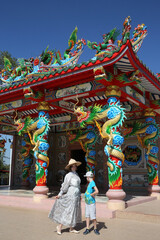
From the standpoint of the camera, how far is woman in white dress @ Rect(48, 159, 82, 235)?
4188 millimetres

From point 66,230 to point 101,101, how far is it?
5.27 meters

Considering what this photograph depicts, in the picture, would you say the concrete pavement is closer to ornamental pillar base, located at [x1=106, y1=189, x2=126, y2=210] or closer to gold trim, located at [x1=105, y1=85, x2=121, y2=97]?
ornamental pillar base, located at [x1=106, y1=189, x2=126, y2=210]

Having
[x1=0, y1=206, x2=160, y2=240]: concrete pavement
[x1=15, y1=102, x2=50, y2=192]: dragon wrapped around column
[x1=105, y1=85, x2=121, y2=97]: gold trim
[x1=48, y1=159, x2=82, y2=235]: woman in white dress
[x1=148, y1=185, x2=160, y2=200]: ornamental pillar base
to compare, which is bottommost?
[x1=0, y1=206, x2=160, y2=240]: concrete pavement

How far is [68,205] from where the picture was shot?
424 cm

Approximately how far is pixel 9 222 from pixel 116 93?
418cm

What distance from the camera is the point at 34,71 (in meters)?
7.88

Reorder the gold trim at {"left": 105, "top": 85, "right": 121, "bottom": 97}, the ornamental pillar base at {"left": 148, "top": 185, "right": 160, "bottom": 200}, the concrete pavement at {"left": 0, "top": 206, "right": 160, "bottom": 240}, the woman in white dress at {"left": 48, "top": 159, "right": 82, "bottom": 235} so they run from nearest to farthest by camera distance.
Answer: the concrete pavement at {"left": 0, "top": 206, "right": 160, "bottom": 240} → the woman in white dress at {"left": 48, "top": 159, "right": 82, "bottom": 235} → the gold trim at {"left": 105, "top": 85, "right": 121, "bottom": 97} → the ornamental pillar base at {"left": 148, "top": 185, "right": 160, "bottom": 200}

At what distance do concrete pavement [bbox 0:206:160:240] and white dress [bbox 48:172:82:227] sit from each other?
0.85ft

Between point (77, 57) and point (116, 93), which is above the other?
point (77, 57)

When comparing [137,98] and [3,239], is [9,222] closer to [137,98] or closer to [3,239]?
[3,239]

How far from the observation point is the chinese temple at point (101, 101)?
19.6 feet

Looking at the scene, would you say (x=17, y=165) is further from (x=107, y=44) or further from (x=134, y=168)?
(x=107, y=44)

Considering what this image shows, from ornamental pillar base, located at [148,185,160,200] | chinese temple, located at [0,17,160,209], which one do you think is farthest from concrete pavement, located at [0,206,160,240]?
ornamental pillar base, located at [148,185,160,200]

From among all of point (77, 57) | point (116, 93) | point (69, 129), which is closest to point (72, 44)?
point (77, 57)
